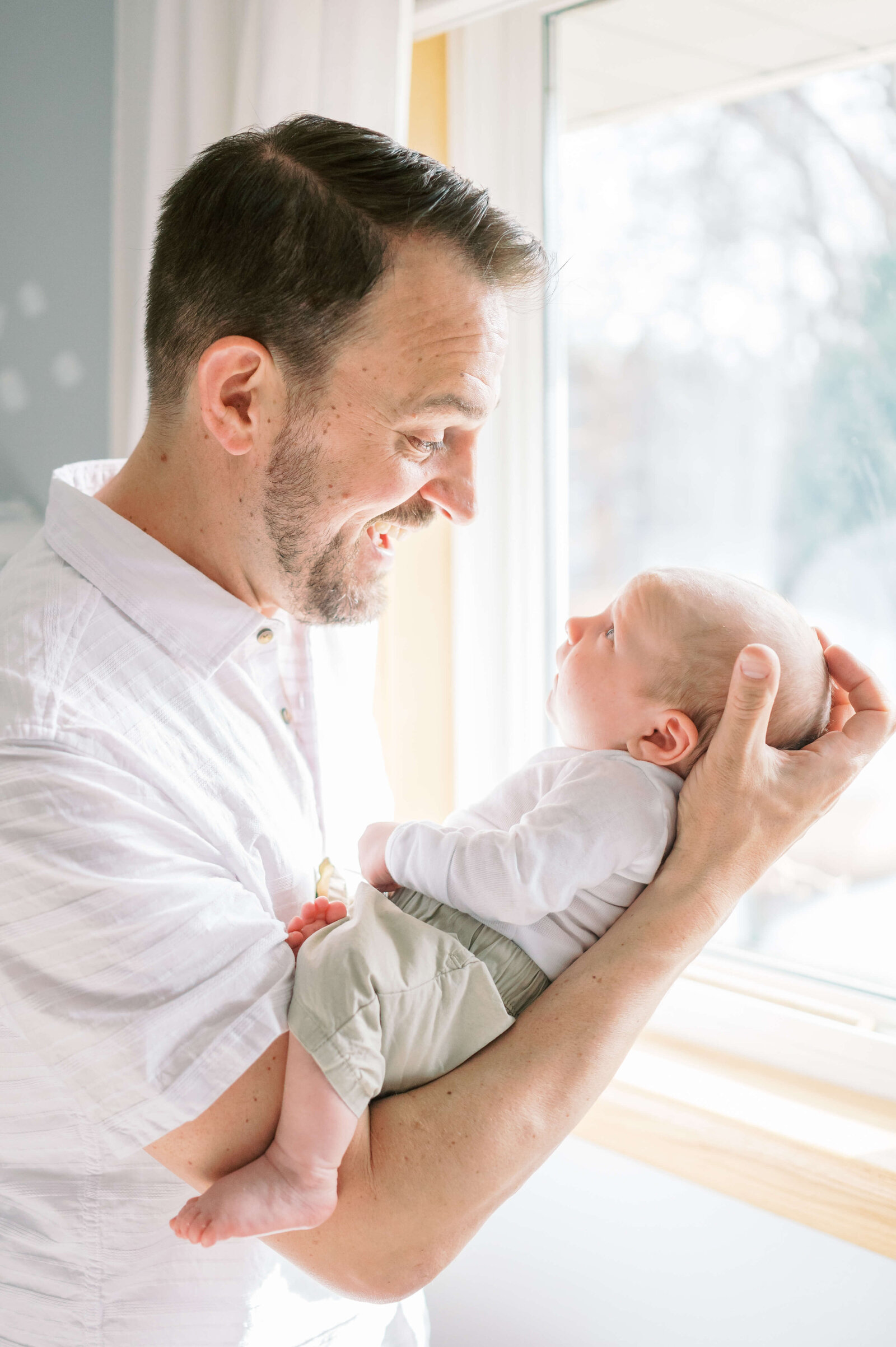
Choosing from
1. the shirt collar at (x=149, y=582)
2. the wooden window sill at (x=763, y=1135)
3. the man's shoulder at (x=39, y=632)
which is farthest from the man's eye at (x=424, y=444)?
the wooden window sill at (x=763, y=1135)

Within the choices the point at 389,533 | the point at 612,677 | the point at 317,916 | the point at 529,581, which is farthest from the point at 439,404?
the point at 529,581

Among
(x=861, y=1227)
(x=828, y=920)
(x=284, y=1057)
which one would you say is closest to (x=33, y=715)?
(x=284, y=1057)

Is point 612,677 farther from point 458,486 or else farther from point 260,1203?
point 260,1203

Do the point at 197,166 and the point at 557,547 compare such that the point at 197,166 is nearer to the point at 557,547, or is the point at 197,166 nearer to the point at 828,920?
the point at 557,547

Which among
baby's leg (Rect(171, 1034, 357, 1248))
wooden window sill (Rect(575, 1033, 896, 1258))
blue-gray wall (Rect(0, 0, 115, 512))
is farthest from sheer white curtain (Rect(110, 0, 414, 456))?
wooden window sill (Rect(575, 1033, 896, 1258))

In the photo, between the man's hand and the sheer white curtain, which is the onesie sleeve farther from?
the sheer white curtain

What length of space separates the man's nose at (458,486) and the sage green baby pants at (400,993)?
19.6 inches

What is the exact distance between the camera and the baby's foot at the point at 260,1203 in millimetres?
778

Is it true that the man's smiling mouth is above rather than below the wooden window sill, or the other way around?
above

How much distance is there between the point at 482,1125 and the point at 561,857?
256 millimetres

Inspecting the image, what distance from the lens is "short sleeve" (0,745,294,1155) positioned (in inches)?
30.3

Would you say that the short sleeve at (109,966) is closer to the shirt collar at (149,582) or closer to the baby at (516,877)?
the baby at (516,877)

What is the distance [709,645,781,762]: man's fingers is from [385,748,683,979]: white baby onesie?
0.30ft

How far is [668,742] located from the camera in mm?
1103
